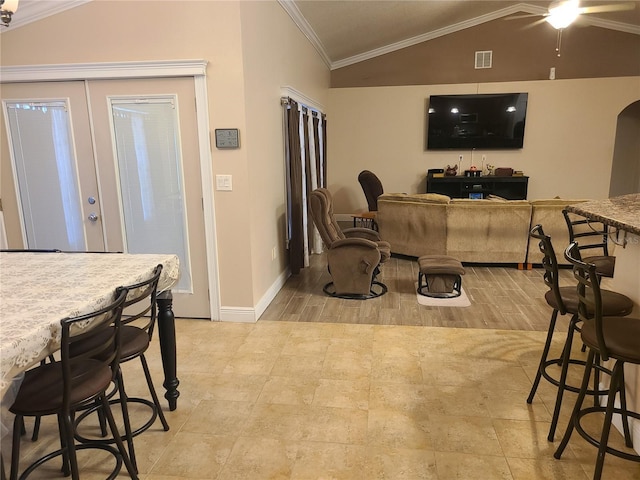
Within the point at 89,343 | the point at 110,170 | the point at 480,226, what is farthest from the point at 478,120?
the point at 89,343

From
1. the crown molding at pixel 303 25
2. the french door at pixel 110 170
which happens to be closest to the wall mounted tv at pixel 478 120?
the crown molding at pixel 303 25

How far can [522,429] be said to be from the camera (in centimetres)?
227

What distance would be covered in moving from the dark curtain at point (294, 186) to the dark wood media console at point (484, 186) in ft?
11.8

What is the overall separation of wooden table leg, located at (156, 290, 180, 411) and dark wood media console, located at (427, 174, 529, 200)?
613cm

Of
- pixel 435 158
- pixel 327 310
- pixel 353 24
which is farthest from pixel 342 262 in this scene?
pixel 435 158

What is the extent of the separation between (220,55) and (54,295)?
2.29 m

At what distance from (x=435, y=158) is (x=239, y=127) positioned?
532 cm

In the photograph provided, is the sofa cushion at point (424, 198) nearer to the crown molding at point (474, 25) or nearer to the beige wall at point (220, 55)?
the beige wall at point (220, 55)

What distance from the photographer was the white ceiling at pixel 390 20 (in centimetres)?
516

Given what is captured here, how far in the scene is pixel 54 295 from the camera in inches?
69.4

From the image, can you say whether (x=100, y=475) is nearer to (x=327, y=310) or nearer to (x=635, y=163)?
(x=327, y=310)

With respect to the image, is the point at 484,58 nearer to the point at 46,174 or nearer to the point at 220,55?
the point at 220,55

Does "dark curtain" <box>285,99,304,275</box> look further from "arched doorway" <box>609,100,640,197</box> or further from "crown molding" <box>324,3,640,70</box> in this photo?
"arched doorway" <box>609,100,640,197</box>

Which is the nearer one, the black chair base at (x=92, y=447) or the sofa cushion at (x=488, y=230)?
the black chair base at (x=92, y=447)
